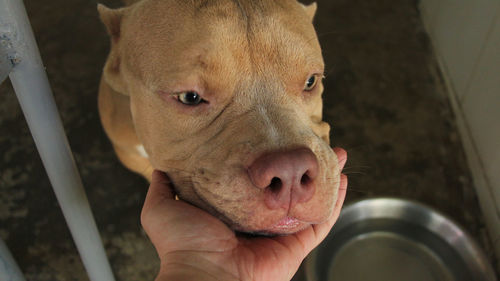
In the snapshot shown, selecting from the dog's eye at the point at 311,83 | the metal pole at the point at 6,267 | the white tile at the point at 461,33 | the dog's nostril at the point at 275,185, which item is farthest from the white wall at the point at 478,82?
the metal pole at the point at 6,267

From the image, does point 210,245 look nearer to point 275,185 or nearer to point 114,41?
point 275,185

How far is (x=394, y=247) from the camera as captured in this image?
3.12 m

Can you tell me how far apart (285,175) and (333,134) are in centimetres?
235

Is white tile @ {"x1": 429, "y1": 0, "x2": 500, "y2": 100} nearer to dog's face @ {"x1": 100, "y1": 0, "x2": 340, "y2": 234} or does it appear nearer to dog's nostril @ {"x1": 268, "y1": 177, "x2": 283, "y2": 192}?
dog's face @ {"x1": 100, "y1": 0, "x2": 340, "y2": 234}

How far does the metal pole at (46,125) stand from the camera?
4.82ft

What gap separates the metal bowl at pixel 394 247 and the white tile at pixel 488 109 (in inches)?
23.7

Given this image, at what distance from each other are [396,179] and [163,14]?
2.37 metres

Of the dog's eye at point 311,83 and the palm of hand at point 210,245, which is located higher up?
the dog's eye at point 311,83

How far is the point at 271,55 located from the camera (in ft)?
6.32

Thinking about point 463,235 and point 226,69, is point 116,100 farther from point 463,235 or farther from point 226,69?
point 463,235

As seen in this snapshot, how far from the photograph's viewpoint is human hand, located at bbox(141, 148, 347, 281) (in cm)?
184

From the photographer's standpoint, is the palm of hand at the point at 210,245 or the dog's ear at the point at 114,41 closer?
the palm of hand at the point at 210,245

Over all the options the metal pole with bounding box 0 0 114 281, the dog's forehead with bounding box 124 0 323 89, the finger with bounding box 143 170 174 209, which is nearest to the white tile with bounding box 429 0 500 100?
the dog's forehead with bounding box 124 0 323 89

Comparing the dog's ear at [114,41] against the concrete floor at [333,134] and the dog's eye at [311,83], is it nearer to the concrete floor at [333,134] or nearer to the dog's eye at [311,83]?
the dog's eye at [311,83]
